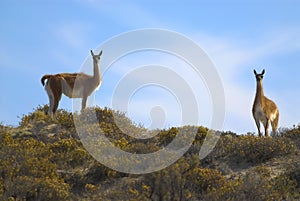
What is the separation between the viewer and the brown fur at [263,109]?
16812mm

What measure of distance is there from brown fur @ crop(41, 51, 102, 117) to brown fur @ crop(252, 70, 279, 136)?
5.54 m

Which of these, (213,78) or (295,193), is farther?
(213,78)

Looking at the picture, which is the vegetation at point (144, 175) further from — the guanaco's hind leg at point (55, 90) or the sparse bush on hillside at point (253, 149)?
the guanaco's hind leg at point (55, 90)

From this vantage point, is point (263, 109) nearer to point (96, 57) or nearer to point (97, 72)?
point (97, 72)

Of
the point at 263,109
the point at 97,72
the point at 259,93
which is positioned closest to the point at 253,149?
the point at 263,109

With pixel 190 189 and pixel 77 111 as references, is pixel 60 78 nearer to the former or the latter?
pixel 77 111

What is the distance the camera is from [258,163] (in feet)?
41.5

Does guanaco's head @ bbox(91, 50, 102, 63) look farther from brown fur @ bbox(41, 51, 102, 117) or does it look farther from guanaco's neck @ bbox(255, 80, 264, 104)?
guanaco's neck @ bbox(255, 80, 264, 104)

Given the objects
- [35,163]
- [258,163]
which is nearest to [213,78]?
[258,163]

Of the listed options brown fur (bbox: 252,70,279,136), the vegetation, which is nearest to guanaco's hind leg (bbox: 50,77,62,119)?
the vegetation

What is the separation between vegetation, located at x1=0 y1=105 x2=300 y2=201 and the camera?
9.95 m

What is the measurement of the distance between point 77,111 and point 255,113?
5878mm

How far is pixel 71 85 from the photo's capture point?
57.6ft

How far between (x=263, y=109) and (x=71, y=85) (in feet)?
21.6
